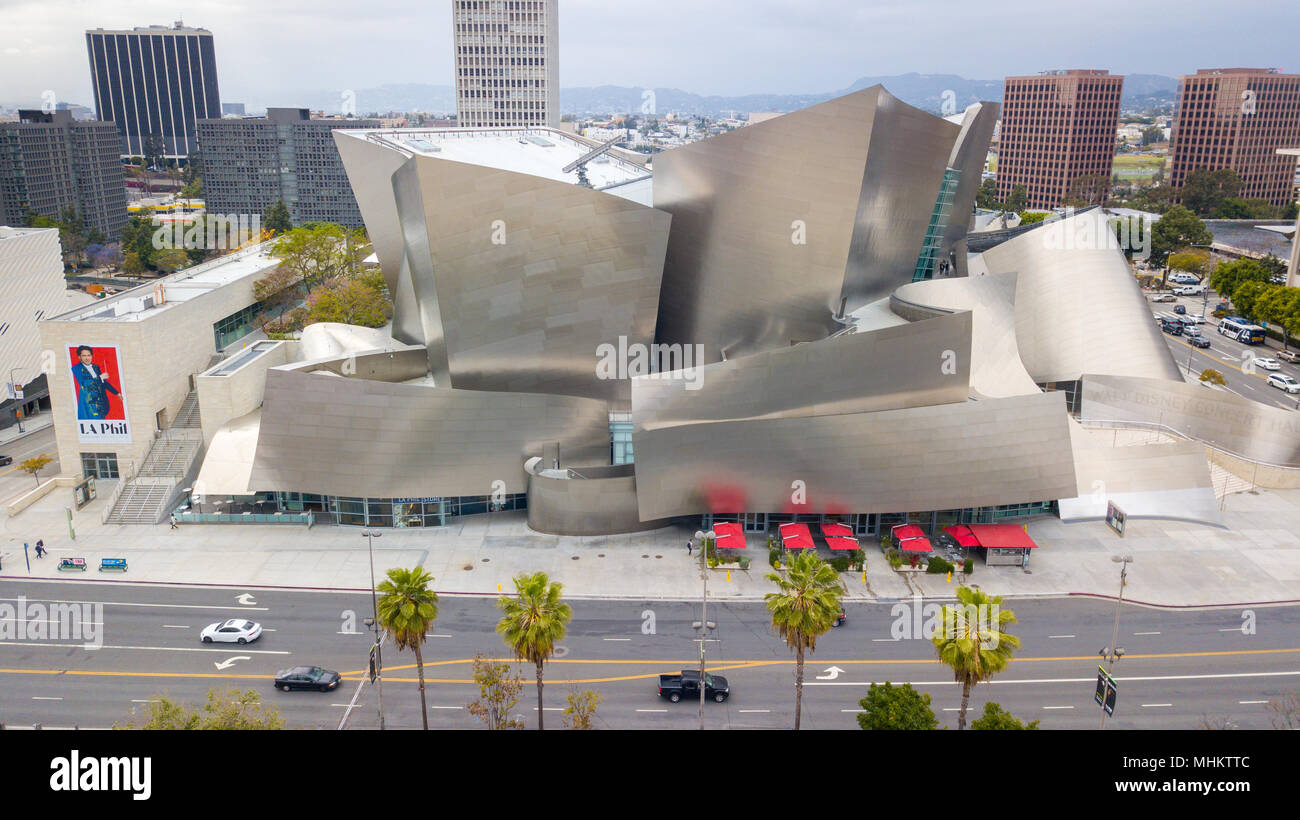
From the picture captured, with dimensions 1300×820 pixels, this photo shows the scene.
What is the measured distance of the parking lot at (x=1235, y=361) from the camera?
6259 cm

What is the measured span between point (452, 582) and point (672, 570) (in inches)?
357

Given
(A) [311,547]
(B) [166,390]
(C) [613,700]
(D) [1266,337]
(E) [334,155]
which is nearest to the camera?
(C) [613,700]

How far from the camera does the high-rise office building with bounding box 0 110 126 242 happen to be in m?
130

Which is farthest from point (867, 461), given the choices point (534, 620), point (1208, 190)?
point (1208, 190)

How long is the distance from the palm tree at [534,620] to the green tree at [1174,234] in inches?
4034

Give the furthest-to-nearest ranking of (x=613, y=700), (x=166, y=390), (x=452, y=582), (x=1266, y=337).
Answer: (x=1266, y=337)
(x=166, y=390)
(x=452, y=582)
(x=613, y=700)

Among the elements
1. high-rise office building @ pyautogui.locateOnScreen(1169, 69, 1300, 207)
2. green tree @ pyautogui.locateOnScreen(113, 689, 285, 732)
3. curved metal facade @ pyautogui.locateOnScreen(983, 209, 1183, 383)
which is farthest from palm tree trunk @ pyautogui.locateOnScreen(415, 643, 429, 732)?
high-rise office building @ pyautogui.locateOnScreen(1169, 69, 1300, 207)

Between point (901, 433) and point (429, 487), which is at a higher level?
point (901, 433)

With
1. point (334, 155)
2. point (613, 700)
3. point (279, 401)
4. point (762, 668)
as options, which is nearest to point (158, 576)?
point (279, 401)

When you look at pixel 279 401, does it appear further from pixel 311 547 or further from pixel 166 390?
pixel 166 390

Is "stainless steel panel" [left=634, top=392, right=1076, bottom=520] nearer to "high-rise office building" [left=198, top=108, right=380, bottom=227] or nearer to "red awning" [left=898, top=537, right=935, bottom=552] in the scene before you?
"red awning" [left=898, top=537, right=935, bottom=552]

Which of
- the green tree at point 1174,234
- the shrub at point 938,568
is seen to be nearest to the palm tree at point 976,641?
the shrub at point 938,568

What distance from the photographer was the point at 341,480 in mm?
41000

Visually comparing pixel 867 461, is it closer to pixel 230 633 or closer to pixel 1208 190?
pixel 230 633
